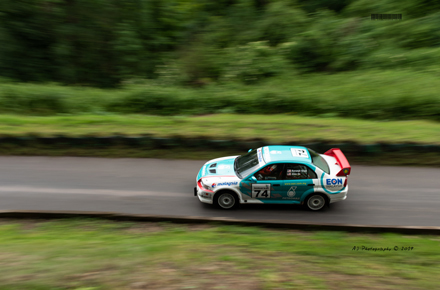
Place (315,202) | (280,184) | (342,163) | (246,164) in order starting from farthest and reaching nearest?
1. (246,164)
2. (342,163)
3. (315,202)
4. (280,184)

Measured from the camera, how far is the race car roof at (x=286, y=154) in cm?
798

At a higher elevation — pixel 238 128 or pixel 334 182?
pixel 238 128

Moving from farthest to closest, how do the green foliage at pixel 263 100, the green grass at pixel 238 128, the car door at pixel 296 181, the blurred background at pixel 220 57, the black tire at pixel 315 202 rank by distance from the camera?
the blurred background at pixel 220 57 < the green foliage at pixel 263 100 < the green grass at pixel 238 128 < the black tire at pixel 315 202 < the car door at pixel 296 181

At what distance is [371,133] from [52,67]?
21.8 m

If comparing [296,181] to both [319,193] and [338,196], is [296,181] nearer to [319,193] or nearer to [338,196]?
[319,193]

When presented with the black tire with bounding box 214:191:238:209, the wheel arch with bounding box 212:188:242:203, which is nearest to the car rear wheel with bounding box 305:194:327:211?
the wheel arch with bounding box 212:188:242:203

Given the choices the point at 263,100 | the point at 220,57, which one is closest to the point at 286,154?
the point at 263,100

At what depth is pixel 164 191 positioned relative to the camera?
904cm

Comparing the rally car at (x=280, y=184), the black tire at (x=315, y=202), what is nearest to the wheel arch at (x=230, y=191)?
the rally car at (x=280, y=184)

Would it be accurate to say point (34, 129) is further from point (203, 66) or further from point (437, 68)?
point (437, 68)

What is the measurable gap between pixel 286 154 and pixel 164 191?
10.7ft

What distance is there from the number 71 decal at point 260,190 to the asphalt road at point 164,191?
1.41 feet

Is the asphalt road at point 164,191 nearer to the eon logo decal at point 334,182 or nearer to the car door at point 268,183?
the car door at point 268,183

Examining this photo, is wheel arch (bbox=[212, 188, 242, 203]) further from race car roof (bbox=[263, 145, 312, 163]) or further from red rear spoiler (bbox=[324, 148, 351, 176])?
red rear spoiler (bbox=[324, 148, 351, 176])
